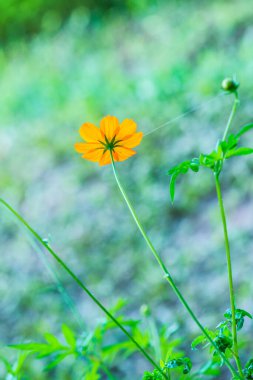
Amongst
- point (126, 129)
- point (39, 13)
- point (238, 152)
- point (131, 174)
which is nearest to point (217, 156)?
point (238, 152)

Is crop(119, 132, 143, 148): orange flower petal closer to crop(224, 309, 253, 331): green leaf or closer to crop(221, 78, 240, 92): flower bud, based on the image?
crop(221, 78, 240, 92): flower bud

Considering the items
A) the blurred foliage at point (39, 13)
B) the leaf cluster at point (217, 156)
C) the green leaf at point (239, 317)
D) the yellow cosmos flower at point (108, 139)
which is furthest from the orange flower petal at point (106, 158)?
the blurred foliage at point (39, 13)

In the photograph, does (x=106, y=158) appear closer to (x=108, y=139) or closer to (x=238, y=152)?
(x=108, y=139)

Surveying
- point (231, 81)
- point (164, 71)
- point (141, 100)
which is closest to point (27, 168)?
point (141, 100)

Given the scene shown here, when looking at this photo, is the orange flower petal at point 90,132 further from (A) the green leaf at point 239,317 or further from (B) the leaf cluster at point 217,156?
(A) the green leaf at point 239,317

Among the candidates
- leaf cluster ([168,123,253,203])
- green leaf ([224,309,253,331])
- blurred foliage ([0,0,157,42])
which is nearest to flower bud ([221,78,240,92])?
leaf cluster ([168,123,253,203])

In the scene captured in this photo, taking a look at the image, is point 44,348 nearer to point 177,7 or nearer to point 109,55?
point 109,55
